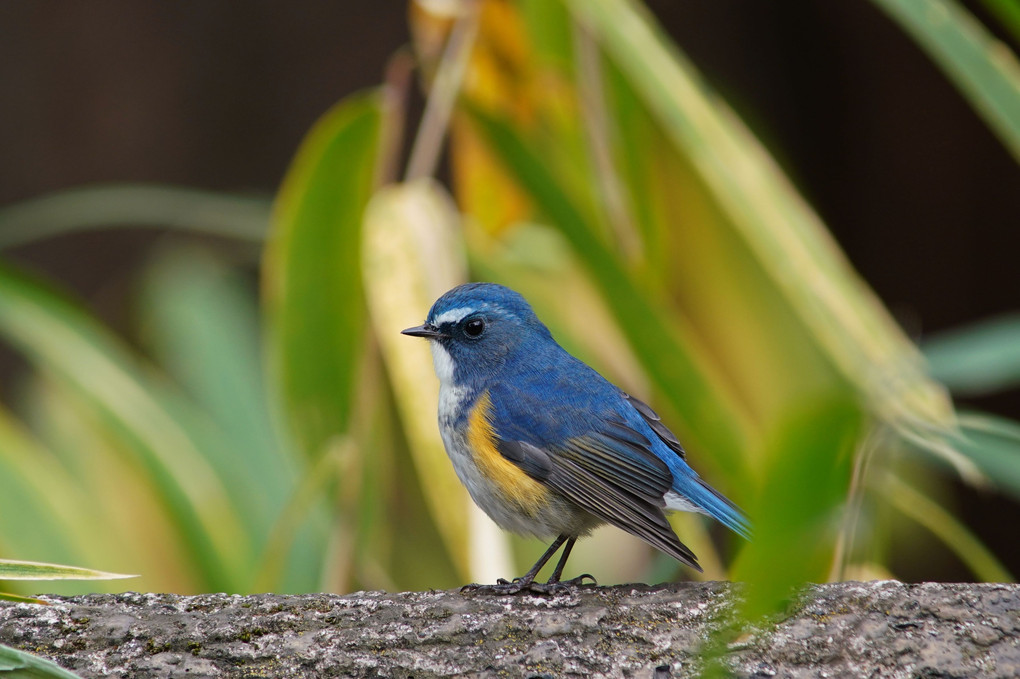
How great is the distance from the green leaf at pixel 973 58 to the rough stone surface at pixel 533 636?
68 cm

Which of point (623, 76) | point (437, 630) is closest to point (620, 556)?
point (623, 76)

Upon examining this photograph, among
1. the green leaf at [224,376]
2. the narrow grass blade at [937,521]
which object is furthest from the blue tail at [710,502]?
the green leaf at [224,376]

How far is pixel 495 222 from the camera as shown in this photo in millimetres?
1930

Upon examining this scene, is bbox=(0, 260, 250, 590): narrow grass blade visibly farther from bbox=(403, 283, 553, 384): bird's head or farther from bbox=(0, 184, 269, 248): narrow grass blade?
bbox=(403, 283, 553, 384): bird's head

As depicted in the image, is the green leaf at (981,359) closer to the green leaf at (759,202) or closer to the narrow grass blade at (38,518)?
the green leaf at (759,202)

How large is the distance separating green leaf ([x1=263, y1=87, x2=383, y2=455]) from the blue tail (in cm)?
62

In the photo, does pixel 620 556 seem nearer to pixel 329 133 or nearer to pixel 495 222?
pixel 495 222

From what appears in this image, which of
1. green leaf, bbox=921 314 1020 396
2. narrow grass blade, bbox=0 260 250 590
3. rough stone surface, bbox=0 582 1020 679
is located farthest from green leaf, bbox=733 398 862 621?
narrow grass blade, bbox=0 260 250 590

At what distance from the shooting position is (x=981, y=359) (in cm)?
114

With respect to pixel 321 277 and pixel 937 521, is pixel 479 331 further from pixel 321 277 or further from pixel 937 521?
pixel 937 521

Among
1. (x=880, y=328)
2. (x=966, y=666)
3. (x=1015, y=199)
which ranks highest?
(x=1015, y=199)

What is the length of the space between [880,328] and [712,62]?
6.13 ft

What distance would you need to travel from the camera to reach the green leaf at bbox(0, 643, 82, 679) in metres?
0.68

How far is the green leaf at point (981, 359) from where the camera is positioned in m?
1.05
